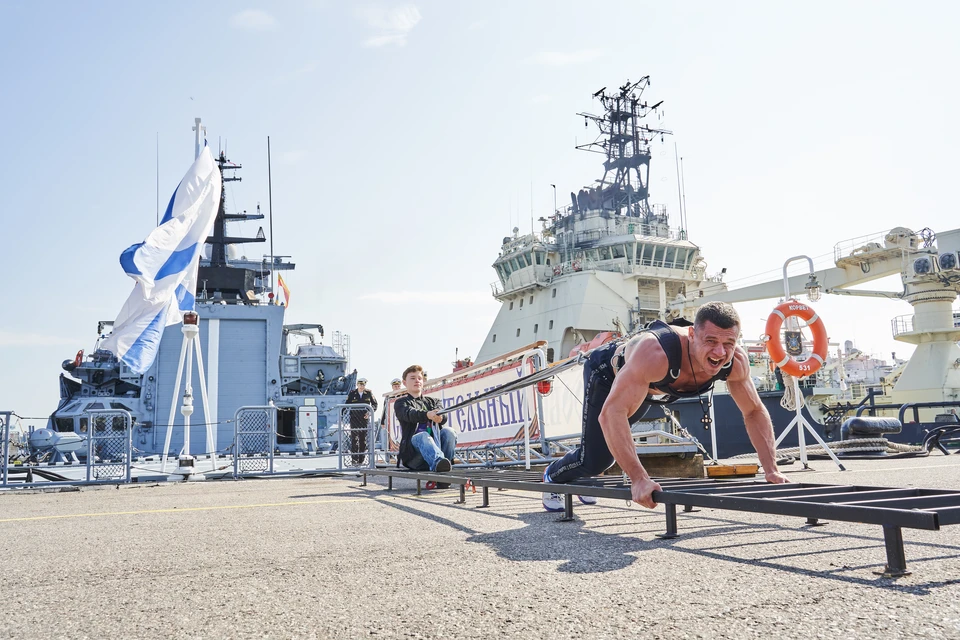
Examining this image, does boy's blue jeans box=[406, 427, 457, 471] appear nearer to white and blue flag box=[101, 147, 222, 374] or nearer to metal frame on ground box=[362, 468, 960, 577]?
metal frame on ground box=[362, 468, 960, 577]

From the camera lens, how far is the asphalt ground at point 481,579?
1.94 meters

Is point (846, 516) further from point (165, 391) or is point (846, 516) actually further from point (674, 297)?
point (674, 297)

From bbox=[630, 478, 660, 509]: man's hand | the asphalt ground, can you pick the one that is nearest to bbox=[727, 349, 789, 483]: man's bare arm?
the asphalt ground

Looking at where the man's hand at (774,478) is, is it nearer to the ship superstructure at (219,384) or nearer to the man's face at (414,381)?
the man's face at (414,381)

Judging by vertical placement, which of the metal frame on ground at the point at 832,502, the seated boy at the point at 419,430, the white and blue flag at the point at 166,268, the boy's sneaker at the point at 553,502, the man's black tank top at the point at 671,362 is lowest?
the boy's sneaker at the point at 553,502

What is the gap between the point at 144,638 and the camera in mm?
1929

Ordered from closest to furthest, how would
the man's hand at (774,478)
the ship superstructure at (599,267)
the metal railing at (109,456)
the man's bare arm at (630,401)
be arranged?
1. the man's bare arm at (630,401)
2. the man's hand at (774,478)
3. the metal railing at (109,456)
4. the ship superstructure at (599,267)

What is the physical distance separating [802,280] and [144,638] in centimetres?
2521

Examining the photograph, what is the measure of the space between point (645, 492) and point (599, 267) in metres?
28.8

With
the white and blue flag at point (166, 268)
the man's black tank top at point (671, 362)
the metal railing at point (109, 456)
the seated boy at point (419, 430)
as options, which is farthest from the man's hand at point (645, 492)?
the white and blue flag at point (166, 268)

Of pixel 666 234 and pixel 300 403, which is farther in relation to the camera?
pixel 666 234

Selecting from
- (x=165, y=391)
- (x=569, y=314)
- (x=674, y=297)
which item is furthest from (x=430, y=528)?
(x=674, y=297)

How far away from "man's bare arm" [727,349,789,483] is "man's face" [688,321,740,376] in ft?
1.11

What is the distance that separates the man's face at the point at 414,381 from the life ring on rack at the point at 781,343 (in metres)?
4.32
